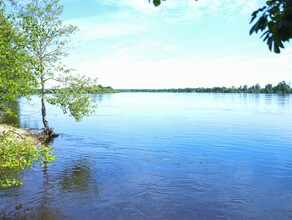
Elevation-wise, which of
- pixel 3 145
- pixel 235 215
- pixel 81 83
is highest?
pixel 81 83

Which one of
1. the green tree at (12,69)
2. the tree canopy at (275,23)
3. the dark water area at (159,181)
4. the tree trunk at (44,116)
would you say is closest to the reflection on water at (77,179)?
the dark water area at (159,181)

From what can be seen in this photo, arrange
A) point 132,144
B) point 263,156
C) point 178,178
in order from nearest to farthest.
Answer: point 178,178 → point 263,156 → point 132,144

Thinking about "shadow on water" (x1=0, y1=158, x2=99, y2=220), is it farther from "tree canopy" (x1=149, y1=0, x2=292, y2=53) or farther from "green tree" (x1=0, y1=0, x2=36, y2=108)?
"tree canopy" (x1=149, y1=0, x2=292, y2=53)

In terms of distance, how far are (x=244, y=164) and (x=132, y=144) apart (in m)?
12.3

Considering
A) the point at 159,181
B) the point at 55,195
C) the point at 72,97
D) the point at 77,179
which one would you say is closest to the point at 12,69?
the point at 55,195

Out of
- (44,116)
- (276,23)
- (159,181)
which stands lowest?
(159,181)

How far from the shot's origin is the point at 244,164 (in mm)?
23344

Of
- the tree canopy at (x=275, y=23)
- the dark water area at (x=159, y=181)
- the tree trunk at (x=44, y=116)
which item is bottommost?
the dark water area at (x=159, y=181)

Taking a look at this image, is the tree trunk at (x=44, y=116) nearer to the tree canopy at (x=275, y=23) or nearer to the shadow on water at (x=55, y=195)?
the shadow on water at (x=55, y=195)

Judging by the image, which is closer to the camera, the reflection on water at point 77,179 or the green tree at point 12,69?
the green tree at point 12,69

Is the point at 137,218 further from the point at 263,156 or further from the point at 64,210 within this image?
the point at 263,156

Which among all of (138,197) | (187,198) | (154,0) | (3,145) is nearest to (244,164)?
(187,198)

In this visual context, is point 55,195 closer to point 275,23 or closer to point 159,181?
point 159,181

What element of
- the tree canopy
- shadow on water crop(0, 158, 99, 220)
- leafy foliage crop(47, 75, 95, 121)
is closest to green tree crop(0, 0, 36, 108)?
shadow on water crop(0, 158, 99, 220)
